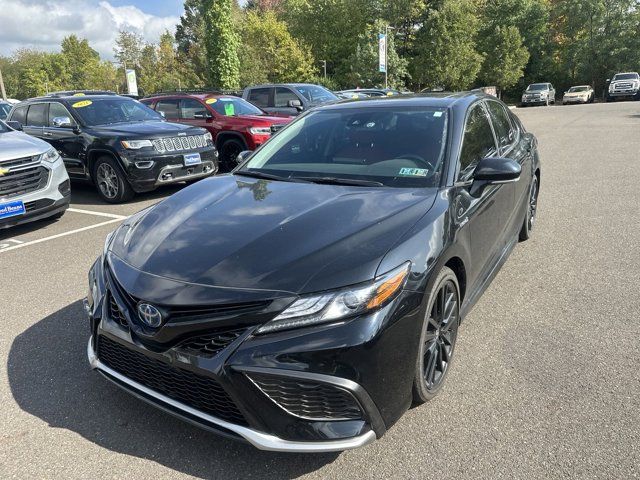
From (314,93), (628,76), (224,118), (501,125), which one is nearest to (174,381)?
(501,125)

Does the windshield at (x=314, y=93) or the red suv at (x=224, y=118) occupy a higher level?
the windshield at (x=314, y=93)

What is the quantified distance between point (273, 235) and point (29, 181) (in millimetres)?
5047

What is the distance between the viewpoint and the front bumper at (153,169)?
752cm

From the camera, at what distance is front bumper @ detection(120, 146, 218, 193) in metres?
7.52

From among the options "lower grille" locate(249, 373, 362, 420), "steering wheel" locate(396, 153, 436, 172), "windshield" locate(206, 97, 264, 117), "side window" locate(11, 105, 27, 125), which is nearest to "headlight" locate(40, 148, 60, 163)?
"side window" locate(11, 105, 27, 125)

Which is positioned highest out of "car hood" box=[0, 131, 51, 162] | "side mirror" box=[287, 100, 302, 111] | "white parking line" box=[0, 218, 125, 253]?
"side mirror" box=[287, 100, 302, 111]

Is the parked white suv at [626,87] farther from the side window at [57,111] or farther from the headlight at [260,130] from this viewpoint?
the side window at [57,111]

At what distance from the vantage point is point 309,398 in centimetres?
202

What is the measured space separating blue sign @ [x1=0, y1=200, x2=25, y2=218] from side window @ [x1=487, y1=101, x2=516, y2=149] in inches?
212

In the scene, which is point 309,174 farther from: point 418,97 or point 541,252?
point 541,252

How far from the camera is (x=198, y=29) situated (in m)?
68.7

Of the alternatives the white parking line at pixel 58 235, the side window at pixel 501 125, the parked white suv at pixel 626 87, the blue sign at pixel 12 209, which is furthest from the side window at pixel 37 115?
Result: the parked white suv at pixel 626 87

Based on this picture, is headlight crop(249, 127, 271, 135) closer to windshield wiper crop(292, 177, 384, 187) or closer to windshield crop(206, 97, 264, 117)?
windshield crop(206, 97, 264, 117)

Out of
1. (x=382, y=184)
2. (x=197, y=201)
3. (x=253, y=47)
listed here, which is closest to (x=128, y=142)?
(x=197, y=201)
